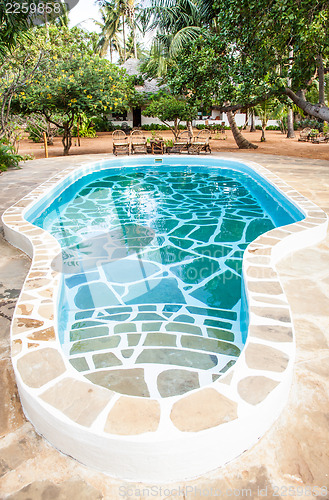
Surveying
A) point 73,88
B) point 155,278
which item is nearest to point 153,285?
point 155,278

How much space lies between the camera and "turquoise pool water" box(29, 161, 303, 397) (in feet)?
10.3

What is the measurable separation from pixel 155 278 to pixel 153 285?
0.19 m

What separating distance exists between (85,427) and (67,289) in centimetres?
269

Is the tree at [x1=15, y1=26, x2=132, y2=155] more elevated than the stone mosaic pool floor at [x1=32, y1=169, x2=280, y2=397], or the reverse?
the tree at [x1=15, y1=26, x2=132, y2=155]

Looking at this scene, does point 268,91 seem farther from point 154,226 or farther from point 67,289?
point 67,289

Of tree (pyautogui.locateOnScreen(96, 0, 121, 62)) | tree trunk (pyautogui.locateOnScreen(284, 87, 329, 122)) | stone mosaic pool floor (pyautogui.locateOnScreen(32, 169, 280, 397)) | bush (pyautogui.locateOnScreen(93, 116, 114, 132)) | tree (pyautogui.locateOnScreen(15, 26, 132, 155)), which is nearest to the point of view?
stone mosaic pool floor (pyautogui.locateOnScreen(32, 169, 280, 397))

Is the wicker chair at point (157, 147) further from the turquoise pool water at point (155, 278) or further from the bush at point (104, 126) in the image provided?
the bush at point (104, 126)

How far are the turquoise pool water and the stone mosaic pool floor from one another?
0.04 ft

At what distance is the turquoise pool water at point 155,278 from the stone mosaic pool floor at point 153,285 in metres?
0.01

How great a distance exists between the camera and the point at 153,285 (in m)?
4.52

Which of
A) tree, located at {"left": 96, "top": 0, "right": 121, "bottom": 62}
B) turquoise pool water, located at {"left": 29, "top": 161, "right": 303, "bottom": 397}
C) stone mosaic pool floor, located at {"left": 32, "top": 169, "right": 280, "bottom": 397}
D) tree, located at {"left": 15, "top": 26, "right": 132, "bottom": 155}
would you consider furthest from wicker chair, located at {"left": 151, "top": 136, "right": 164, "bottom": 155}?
tree, located at {"left": 96, "top": 0, "right": 121, "bottom": 62}

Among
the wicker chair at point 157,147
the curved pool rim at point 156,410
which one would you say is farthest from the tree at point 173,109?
the curved pool rim at point 156,410

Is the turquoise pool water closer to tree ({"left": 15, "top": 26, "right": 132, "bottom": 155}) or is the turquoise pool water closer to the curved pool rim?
the curved pool rim

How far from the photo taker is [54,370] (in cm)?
228
